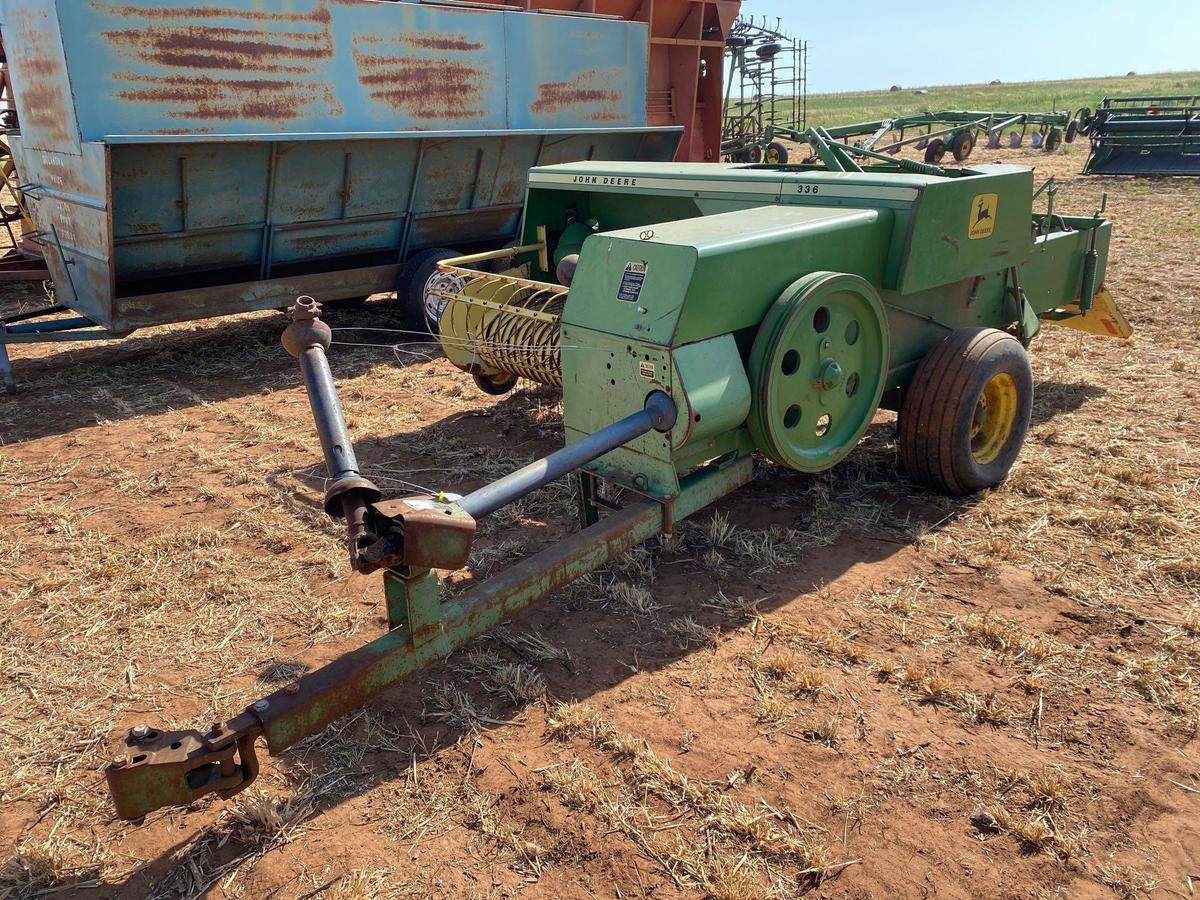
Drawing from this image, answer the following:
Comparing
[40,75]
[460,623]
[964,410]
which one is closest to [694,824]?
[460,623]

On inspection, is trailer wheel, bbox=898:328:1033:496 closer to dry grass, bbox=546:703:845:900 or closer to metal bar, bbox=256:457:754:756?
metal bar, bbox=256:457:754:756

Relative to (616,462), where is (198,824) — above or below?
below

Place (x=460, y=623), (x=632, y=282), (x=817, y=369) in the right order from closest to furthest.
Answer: (x=460, y=623) → (x=632, y=282) → (x=817, y=369)

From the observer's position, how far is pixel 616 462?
133 inches

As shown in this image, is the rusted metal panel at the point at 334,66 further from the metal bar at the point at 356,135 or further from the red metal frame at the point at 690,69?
the red metal frame at the point at 690,69

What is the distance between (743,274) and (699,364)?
36cm

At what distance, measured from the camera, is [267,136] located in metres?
5.88

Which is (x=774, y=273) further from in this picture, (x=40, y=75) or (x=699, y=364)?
(x=40, y=75)

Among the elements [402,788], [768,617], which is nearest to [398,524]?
[402,788]

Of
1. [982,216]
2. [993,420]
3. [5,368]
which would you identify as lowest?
[5,368]

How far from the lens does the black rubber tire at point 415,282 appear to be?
23.2 feet

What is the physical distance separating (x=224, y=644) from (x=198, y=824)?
882mm

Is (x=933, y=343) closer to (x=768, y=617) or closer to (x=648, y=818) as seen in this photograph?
(x=768, y=617)

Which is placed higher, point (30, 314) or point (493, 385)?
point (30, 314)
